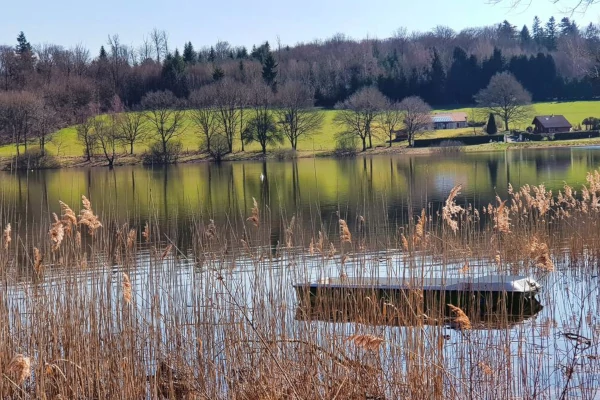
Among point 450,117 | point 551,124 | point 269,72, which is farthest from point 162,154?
point 551,124

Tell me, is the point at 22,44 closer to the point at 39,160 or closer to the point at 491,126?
the point at 39,160

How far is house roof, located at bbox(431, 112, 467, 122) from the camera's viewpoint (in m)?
95.2

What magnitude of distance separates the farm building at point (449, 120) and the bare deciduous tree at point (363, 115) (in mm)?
8824

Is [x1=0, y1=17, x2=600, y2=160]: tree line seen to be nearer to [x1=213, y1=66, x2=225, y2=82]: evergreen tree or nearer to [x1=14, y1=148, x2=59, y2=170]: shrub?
[x1=213, y1=66, x2=225, y2=82]: evergreen tree

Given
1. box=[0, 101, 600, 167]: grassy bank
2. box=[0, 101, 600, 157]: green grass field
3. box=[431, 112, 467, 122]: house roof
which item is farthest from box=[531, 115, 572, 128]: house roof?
box=[431, 112, 467, 122]: house roof

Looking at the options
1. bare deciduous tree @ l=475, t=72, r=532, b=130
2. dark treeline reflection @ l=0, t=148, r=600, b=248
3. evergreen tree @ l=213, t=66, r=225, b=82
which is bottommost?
dark treeline reflection @ l=0, t=148, r=600, b=248

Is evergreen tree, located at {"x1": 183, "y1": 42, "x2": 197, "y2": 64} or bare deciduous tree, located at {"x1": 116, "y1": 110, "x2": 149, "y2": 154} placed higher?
evergreen tree, located at {"x1": 183, "y1": 42, "x2": 197, "y2": 64}

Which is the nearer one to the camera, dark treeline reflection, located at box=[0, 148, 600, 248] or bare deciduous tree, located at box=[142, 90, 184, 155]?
dark treeline reflection, located at box=[0, 148, 600, 248]

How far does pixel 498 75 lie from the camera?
96.6m

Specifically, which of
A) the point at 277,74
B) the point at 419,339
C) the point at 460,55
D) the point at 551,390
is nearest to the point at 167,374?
the point at 419,339

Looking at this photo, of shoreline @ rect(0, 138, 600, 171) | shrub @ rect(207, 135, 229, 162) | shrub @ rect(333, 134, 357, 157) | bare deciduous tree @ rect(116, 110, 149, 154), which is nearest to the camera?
shoreline @ rect(0, 138, 600, 171)

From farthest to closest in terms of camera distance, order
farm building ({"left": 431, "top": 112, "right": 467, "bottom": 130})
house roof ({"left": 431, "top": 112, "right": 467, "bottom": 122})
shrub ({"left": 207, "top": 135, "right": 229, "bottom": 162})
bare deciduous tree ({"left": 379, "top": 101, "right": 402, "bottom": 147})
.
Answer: house roof ({"left": 431, "top": 112, "right": 467, "bottom": 122}) < farm building ({"left": 431, "top": 112, "right": 467, "bottom": 130}) < bare deciduous tree ({"left": 379, "top": 101, "right": 402, "bottom": 147}) < shrub ({"left": 207, "top": 135, "right": 229, "bottom": 162})

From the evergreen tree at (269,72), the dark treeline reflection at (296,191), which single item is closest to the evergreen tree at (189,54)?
the evergreen tree at (269,72)

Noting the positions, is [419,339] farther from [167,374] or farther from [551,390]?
[167,374]
